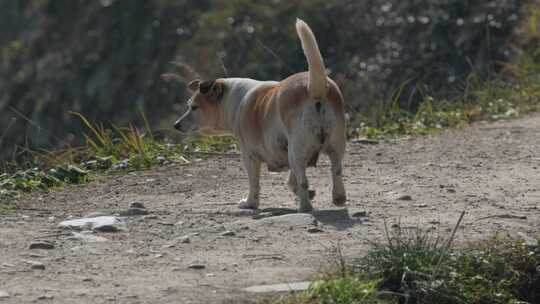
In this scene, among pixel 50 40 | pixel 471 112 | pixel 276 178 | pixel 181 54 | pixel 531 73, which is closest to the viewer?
pixel 276 178

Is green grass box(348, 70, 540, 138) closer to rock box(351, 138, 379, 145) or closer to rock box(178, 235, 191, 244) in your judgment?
rock box(351, 138, 379, 145)

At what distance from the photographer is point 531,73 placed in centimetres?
1431

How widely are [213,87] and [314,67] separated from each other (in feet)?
5.09

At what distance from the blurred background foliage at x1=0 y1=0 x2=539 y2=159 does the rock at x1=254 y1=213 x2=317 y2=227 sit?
5.02 m

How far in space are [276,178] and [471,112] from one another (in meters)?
3.65

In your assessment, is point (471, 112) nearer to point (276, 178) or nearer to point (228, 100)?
point (276, 178)

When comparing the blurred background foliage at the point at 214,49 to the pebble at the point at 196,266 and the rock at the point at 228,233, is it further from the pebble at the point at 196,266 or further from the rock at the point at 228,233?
the pebble at the point at 196,266

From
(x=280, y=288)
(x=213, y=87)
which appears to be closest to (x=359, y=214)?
(x=213, y=87)

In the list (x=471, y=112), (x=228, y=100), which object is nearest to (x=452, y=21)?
(x=471, y=112)

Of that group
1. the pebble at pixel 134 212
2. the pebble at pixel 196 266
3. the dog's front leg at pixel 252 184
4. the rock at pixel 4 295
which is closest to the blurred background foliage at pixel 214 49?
the dog's front leg at pixel 252 184

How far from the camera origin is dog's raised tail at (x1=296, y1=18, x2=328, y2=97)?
723 centimetres

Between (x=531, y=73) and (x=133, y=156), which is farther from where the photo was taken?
(x=531, y=73)

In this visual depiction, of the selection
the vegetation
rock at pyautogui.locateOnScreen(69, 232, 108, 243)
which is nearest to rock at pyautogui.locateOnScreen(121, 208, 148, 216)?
rock at pyautogui.locateOnScreen(69, 232, 108, 243)

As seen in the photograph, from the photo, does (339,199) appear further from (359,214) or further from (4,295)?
(4,295)
